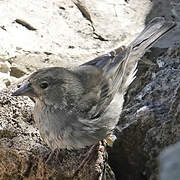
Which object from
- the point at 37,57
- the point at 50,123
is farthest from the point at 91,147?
the point at 37,57

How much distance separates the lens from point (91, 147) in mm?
3432

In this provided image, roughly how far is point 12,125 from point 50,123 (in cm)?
42

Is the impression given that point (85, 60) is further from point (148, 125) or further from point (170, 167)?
point (170, 167)

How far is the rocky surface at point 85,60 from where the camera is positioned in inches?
132

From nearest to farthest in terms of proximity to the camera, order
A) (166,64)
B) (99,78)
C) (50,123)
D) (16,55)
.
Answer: (50,123) < (99,78) < (166,64) < (16,55)

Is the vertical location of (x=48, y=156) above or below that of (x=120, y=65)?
below

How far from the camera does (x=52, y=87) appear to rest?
3.38 metres

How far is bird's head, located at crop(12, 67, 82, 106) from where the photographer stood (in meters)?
3.33

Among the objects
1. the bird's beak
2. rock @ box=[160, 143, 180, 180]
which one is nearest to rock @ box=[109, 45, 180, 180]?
the bird's beak

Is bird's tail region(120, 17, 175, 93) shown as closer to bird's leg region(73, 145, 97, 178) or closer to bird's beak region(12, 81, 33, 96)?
bird's leg region(73, 145, 97, 178)

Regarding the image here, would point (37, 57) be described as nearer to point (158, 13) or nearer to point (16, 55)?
point (16, 55)

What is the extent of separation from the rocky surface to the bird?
177 mm

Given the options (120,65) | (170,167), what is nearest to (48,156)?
(120,65)

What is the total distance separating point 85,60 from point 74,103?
5.09 feet
